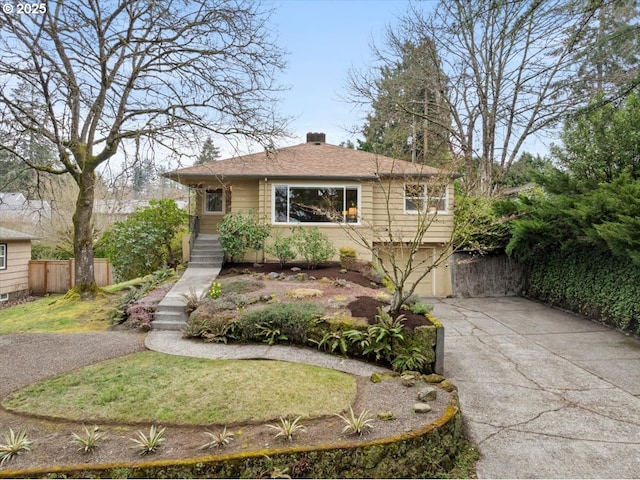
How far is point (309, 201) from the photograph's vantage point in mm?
12680

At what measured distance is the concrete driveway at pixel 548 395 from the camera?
3.57 m

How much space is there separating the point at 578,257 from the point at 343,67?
12.5 metres

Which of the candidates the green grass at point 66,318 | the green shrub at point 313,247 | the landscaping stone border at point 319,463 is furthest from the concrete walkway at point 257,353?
the green shrub at point 313,247

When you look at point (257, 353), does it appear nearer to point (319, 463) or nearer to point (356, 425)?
point (356, 425)

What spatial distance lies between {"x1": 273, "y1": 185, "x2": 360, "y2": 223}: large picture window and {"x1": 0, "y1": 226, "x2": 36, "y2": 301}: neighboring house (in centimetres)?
1046

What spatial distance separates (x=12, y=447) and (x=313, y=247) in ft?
28.5

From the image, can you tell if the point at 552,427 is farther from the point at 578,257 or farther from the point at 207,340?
the point at 578,257

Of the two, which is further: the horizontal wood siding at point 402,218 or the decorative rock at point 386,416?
the horizontal wood siding at point 402,218

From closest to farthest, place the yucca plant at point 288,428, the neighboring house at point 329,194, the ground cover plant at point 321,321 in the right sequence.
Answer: the yucca plant at point 288,428 < the ground cover plant at point 321,321 < the neighboring house at point 329,194

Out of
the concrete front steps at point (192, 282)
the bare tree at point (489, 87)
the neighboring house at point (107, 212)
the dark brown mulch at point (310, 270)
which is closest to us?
the concrete front steps at point (192, 282)

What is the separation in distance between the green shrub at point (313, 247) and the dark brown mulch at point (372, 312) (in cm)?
389

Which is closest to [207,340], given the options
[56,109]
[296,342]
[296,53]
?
[296,342]

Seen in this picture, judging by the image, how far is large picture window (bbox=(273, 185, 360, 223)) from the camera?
12.6m

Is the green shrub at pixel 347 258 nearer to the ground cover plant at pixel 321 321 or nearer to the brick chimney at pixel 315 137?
the ground cover plant at pixel 321 321
